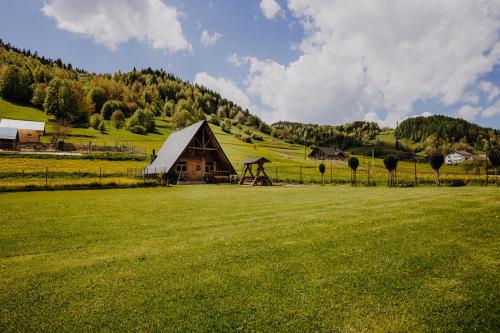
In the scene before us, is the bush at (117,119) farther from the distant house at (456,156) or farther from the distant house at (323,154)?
the distant house at (456,156)

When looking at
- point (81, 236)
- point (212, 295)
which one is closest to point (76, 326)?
point (212, 295)

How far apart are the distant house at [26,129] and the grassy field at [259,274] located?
72.4 meters

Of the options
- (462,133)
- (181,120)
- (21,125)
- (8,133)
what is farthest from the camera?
(462,133)

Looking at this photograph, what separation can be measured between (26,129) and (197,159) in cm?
5360

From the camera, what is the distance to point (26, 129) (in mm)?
68562

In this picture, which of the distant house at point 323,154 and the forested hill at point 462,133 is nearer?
the distant house at point 323,154

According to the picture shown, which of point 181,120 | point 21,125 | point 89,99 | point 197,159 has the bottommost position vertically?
point 197,159

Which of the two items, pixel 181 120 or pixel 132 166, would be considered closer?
pixel 132 166

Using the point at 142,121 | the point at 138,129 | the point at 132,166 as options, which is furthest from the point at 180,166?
the point at 142,121

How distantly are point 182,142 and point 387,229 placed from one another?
34.0 metres

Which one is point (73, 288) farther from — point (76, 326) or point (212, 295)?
point (212, 295)

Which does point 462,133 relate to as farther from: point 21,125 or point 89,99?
point 21,125

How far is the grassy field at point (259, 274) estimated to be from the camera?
466 cm

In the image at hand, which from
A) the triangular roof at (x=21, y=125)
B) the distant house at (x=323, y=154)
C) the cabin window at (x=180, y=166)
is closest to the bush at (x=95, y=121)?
the triangular roof at (x=21, y=125)
